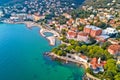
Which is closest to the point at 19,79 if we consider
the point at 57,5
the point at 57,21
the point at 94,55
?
the point at 94,55

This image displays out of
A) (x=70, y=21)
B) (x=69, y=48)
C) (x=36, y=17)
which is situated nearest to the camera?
(x=69, y=48)

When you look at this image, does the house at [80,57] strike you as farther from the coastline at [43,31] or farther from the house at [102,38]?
the house at [102,38]

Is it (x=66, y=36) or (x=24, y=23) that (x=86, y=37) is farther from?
(x=24, y=23)

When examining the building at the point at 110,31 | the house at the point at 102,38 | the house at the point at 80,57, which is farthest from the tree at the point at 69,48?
the building at the point at 110,31

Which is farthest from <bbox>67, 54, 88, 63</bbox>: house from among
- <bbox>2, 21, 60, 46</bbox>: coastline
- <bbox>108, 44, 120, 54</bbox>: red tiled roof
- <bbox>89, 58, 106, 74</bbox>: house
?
<bbox>2, 21, 60, 46</bbox>: coastline

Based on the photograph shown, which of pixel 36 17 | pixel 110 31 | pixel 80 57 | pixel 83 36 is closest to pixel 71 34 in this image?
pixel 83 36

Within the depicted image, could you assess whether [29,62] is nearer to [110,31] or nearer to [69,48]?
[69,48]

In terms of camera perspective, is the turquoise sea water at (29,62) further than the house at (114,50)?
No
